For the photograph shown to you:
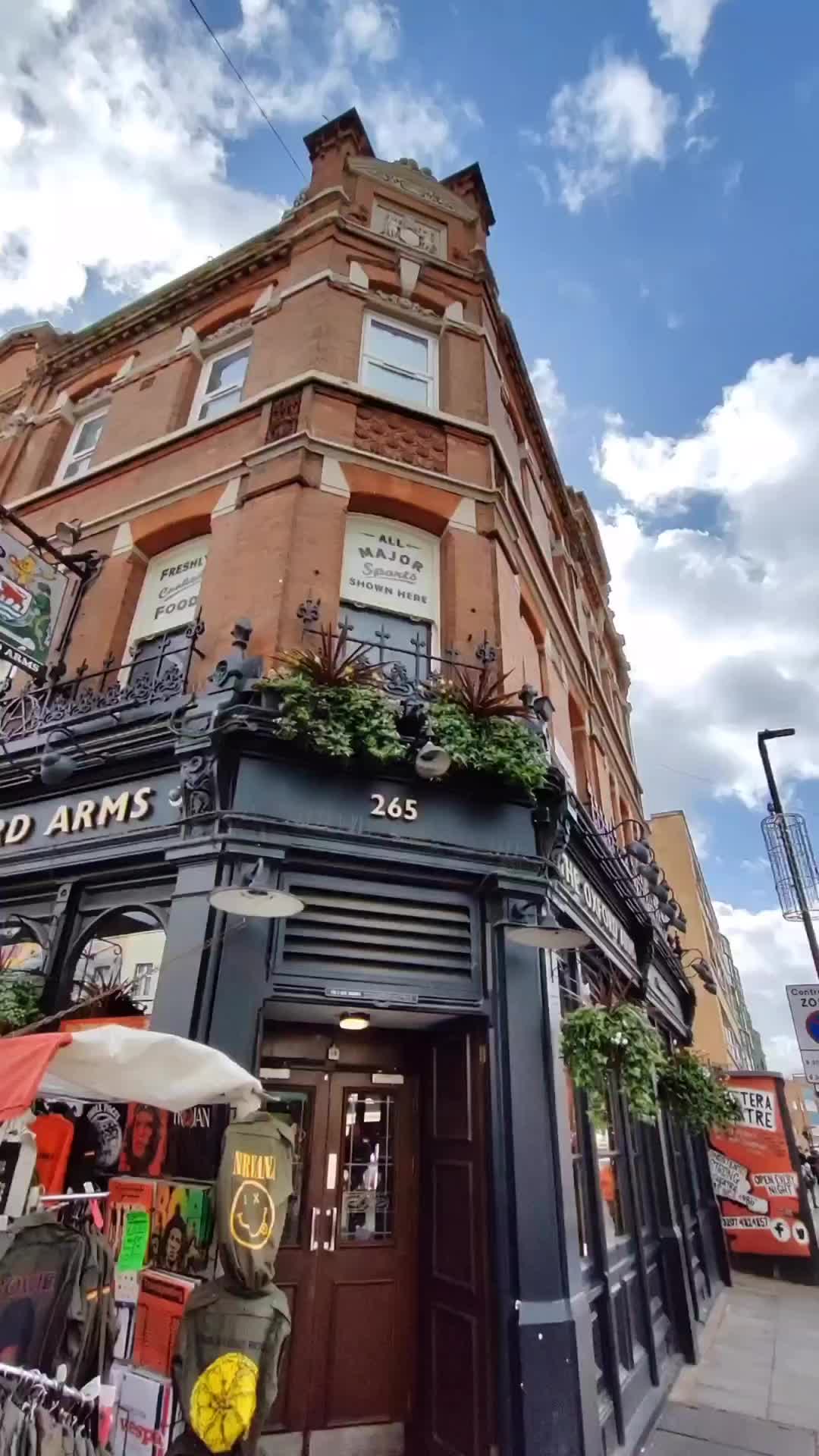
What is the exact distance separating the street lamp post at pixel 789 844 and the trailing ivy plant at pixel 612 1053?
8.97 meters

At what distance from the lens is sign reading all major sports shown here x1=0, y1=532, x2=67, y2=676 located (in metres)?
7.38

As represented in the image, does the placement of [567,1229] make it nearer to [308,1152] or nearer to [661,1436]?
[308,1152]

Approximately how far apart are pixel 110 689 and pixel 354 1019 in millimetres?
4328

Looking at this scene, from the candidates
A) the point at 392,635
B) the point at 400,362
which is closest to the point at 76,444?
the point at 400,362

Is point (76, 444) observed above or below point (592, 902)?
above

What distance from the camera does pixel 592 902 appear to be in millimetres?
8273

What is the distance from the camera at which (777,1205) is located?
13133mm

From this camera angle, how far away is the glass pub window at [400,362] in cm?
998

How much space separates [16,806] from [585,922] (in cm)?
609

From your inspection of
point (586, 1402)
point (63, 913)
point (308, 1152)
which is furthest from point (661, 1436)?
point (63, 913)

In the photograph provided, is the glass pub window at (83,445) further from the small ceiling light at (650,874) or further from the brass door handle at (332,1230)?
the brass door handle at (332,1230)

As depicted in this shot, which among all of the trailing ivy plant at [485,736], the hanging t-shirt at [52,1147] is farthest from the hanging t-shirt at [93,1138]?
the trailing ivy plant at [485,736]

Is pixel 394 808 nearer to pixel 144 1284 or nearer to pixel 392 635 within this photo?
pixel 392 635

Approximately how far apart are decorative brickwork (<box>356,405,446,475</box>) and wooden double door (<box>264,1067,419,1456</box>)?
713 cm
